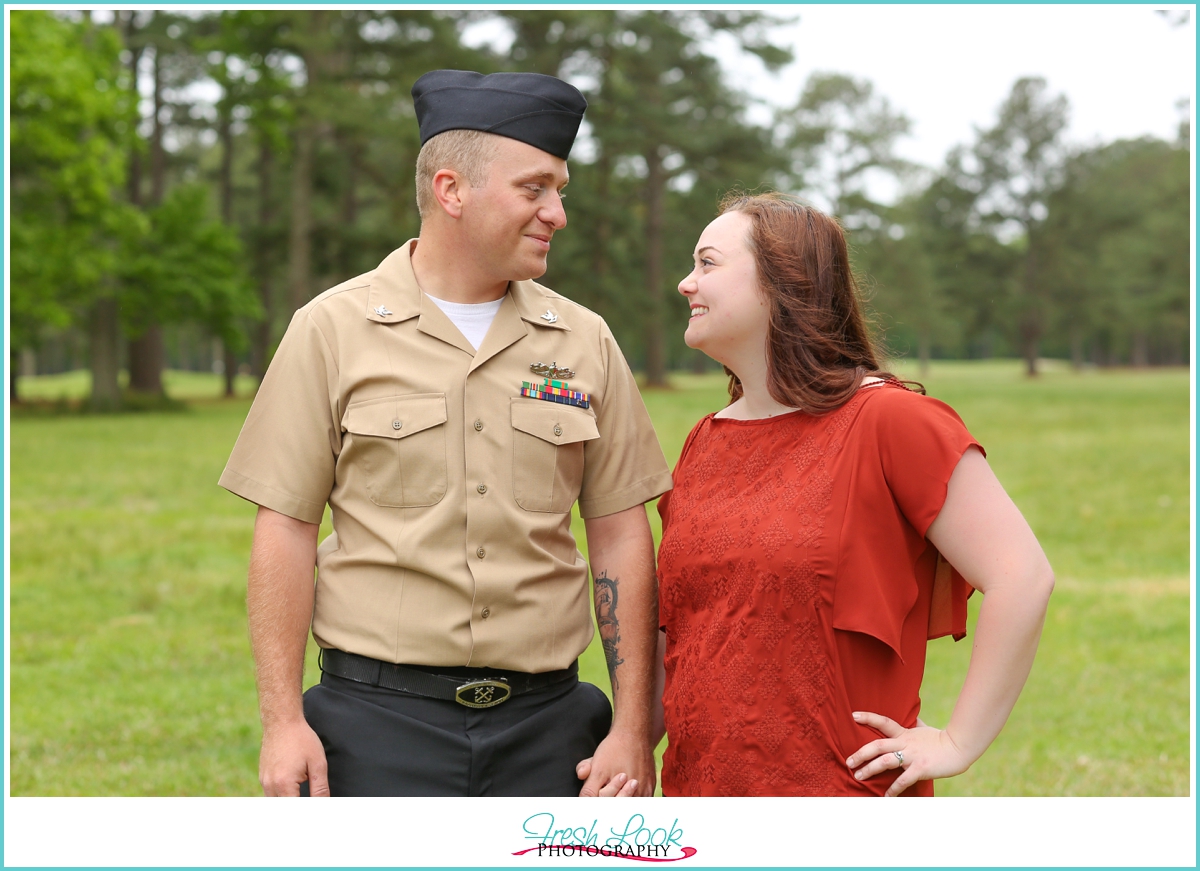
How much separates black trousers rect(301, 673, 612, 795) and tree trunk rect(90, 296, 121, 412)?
29.7 m

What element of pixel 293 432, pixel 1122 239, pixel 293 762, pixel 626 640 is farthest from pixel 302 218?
pixel 1122 239

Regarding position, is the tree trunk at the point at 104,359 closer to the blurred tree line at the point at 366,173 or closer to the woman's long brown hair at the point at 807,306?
the blurred tree line at the point at 366,173

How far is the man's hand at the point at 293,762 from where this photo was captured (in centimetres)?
258

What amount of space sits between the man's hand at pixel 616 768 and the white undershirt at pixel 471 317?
106cm

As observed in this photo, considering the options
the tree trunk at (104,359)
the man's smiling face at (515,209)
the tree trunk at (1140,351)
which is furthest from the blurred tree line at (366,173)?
the man's smiling face at (515,209)

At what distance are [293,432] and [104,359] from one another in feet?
98.5

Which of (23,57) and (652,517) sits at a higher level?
(23,57)

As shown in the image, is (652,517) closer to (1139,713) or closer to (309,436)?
(1139,713)

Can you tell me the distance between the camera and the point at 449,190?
2.71 m

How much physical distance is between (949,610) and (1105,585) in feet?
28.4

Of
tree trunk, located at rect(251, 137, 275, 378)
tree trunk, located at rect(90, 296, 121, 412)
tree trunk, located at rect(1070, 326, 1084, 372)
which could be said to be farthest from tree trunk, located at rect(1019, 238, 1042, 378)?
tree trunk, located at rect(90, 296, 121, 412)

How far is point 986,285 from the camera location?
55500mm

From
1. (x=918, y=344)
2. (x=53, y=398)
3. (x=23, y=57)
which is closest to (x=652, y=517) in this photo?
(x=23, y=57)

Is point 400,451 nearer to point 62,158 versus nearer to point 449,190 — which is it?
point 449,190
